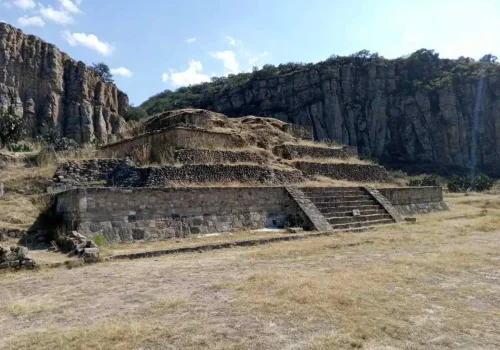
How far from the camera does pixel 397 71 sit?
2835 inches

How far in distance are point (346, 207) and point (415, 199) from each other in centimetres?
510

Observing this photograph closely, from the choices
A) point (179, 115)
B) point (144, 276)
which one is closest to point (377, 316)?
point (144, 276)

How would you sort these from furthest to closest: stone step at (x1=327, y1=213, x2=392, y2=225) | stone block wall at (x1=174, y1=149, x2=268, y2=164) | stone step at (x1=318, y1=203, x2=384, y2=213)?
stone step at (x1=318, y1=203, x2=384, y2=213) < stone block wall at (x1=174, y1=149, x2=268, y2=164) < stone step at (x1=327, y1=213, x2=392, y2=225)

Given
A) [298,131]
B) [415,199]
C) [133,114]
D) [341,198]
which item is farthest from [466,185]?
[133,114]

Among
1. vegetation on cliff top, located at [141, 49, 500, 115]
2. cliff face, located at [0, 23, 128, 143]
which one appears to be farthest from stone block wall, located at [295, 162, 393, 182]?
vegetation on cliff top, located at [141, 49, 500, 115]

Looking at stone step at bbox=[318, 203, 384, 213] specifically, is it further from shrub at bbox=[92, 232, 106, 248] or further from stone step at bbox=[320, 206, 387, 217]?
shrub at bbox=[92, 232, 106, 248]

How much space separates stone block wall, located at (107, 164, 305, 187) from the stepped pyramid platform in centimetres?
3

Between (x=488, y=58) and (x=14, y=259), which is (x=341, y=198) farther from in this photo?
(x=488, y=58)

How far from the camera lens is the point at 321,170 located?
15.9 meters

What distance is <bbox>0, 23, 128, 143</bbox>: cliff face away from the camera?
5244cm

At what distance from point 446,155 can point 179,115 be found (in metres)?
61.1

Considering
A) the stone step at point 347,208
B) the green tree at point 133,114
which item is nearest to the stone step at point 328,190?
the stone step at point 347,208

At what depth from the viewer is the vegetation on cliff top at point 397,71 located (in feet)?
222

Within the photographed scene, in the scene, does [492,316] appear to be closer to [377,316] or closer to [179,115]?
[377,316]
